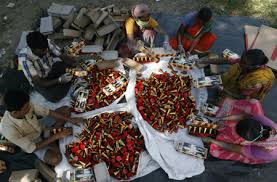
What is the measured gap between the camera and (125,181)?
4.70 meters

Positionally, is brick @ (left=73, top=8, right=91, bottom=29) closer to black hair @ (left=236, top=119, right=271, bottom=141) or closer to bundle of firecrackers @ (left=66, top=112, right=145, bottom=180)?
bundle of firecrackers @ (left=66, top=112, right=145, bottom=180)

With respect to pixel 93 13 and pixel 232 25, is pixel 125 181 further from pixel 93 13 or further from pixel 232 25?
pixel 232 25

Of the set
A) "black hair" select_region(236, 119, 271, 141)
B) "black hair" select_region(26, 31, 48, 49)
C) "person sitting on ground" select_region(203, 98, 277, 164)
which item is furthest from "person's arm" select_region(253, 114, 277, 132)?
"black hair" select_region(26, 31, 48, 49)

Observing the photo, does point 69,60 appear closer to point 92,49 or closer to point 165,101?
point 92,49

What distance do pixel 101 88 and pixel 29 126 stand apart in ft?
4.82

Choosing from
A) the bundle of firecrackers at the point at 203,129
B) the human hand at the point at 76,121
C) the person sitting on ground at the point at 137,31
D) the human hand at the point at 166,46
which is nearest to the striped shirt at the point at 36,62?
the human hand at the point at 76,121

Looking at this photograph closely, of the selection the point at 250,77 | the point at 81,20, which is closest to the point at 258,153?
the point at 250,77

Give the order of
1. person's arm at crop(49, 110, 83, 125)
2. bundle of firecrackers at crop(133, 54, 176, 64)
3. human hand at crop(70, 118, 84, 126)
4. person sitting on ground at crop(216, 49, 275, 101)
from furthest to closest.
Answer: bundle of firecrackers at crop(133, 54, 176, 64), human hand at crop(70, 118, 84, 126), person's arm at crop(49, 110, 83, 125), person sitting on ground at crop(216, 49, 275, 101)

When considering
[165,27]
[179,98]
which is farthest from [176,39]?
[179,98]

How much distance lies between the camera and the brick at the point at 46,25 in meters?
6.38

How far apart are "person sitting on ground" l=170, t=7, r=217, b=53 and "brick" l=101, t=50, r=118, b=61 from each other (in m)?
1.14

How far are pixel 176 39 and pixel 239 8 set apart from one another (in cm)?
225

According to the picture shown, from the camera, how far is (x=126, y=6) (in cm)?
746

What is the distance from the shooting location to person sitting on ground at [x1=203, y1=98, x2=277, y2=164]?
433 centimetres
